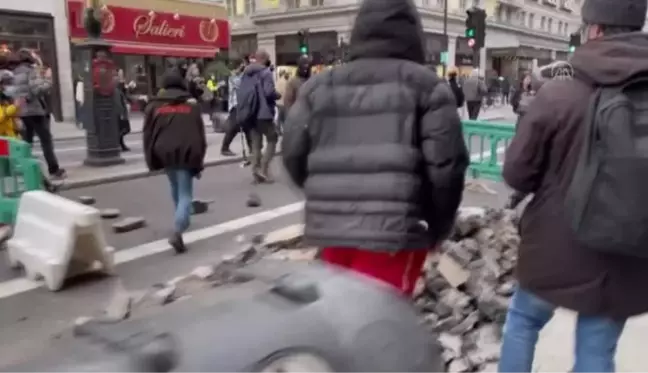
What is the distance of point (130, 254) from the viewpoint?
5984mm

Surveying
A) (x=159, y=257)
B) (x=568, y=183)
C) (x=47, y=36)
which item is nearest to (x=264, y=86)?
(x=159, y=257)

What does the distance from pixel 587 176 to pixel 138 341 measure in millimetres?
1508

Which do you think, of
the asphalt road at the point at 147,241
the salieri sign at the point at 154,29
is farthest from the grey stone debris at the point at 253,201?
the salieri sign at the point at 154,29

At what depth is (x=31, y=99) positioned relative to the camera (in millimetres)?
9094

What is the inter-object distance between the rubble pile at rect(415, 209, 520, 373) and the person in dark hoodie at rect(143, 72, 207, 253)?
2410 mm

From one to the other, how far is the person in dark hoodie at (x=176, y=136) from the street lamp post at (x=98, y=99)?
557 cm

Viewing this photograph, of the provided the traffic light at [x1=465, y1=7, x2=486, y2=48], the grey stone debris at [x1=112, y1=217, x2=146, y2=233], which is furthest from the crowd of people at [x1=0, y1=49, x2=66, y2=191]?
the traffic light at [x1=465, y1=7, x2=486, y2=48]

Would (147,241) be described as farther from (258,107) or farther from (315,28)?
(315,28)

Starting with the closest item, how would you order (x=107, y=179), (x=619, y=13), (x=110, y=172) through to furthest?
1. (x=619, y=13)
2. (x=107, y=179)
3. (x=110, y=172)

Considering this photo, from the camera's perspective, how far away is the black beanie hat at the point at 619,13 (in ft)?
7.16

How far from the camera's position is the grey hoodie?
880 centimetres

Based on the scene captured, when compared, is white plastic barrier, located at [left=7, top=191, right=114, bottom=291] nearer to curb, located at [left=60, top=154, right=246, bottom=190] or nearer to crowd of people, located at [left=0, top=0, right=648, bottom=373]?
crowd of people, located at [left=0, top=0, right=648, bottom=373]

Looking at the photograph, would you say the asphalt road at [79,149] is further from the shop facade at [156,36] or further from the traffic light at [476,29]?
the shop facade at [156,36]

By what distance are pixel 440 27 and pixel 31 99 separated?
3987 cm
